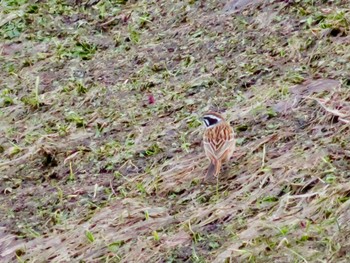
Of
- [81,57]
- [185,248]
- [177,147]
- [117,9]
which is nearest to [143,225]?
[185,248]

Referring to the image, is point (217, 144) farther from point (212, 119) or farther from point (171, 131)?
point (171, 131)

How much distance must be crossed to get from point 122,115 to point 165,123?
0.59 meters

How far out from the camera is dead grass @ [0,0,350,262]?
7082mm

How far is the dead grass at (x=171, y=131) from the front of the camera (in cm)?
708

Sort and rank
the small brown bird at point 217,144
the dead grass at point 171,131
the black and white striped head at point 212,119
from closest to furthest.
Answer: the dead grass at point 171,131 → the small brown bird at point 217,144 → the black and white striped head at point 212,119

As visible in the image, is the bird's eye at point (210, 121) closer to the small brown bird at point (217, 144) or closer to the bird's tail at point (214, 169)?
the small brown bird at point (217, 144)

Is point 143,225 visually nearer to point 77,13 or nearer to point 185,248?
point 185,248

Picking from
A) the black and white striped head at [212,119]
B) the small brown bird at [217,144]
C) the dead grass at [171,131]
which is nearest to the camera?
the dead grass at [171,131]

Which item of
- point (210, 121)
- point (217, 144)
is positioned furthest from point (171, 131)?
point (217, 144)

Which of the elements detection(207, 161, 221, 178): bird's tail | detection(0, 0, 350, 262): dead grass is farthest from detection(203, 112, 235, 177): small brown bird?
detection(0, 0, 350, 262): dead grass

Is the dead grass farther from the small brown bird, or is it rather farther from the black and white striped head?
the black and white striped head

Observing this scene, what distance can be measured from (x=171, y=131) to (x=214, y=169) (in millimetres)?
1220

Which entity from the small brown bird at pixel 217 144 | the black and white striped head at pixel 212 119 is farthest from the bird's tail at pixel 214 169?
the black and white striped head at pixel 212 119

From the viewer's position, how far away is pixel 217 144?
7867 mm
